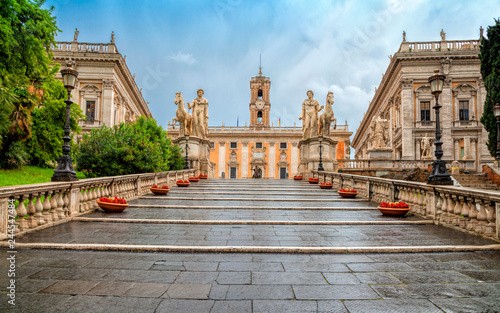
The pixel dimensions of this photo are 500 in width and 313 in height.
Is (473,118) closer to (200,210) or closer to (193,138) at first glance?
(193,138)

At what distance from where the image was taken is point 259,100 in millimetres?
68312

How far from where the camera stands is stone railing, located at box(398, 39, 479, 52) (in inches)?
1242

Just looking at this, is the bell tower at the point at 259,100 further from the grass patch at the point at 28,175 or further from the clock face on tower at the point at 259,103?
the grass patch at the point at 28,175

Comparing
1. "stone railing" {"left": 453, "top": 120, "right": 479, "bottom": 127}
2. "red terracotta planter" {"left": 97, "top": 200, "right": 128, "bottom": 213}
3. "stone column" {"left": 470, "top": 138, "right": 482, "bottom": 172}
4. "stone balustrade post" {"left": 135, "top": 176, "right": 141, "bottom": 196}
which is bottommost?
"red terracotta planter" {"left": 97, "top": 200, "right": 128, "bottom": 213}

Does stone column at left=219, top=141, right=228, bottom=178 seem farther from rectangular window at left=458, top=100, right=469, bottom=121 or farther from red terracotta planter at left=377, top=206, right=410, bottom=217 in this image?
red terracotta planter at left=377, top=206, right=410, bottom=217

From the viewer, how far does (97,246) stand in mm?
4238

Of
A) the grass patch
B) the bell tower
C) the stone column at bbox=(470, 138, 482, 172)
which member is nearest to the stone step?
Result: the grass patch

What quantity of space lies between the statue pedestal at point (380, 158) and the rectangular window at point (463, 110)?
16.5 metres

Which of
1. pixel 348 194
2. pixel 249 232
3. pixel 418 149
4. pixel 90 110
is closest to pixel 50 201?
pixel 249 232

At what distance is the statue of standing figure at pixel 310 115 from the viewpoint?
2044cm

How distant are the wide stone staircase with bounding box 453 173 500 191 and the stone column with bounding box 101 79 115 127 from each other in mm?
33481

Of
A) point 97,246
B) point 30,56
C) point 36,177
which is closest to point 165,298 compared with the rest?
point 97,246

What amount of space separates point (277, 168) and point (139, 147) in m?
45.3

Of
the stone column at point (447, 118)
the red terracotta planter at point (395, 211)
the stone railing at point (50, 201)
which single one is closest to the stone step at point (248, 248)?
the stone railing at point (50, 201)
